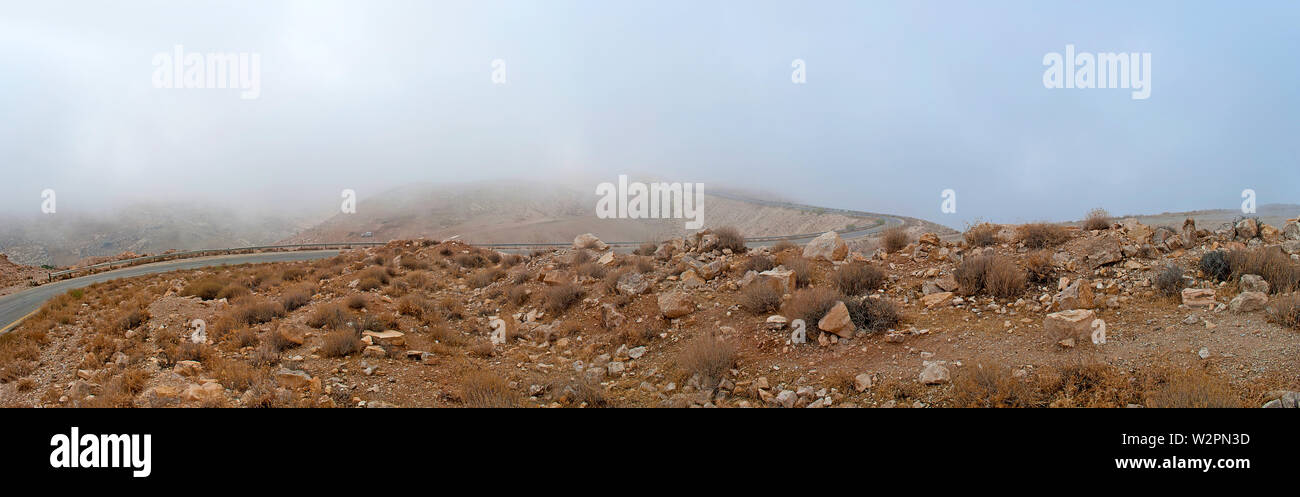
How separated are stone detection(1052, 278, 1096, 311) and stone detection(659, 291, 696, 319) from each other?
17.4 feet

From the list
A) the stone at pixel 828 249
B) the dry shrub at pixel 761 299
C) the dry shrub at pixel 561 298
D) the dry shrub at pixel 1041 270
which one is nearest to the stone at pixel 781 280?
the dry shrub at pixel 761 299

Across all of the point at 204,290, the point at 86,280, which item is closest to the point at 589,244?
the point at 204,290

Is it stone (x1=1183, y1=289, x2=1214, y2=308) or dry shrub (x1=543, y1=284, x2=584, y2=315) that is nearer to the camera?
stone (x1=1183, y1=289, x2=1214, y2=308)

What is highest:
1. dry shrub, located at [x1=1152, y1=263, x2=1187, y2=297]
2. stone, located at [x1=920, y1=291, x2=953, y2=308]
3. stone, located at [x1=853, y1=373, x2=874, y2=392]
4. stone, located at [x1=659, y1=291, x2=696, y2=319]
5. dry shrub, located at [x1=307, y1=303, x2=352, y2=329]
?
dry shrub, located at [x1=1152, y1=263, x2=1187, y2=297]

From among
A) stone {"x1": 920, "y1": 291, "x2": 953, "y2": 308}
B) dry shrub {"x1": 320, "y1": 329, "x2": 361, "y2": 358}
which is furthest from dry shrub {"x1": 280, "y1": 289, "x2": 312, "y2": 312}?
stone {"x1": 920, "y1": 291, "x2": 953, "y2": 308}

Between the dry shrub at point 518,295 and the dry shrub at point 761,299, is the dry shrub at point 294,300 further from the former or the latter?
the dry shrub at point 761,299

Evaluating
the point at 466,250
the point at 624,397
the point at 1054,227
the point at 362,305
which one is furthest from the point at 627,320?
the point at 466,250

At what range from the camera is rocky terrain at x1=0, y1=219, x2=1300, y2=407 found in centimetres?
570

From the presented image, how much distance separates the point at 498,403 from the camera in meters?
6.31

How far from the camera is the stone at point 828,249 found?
11.7 meters

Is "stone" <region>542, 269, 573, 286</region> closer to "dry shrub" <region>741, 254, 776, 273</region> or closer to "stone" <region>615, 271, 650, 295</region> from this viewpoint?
"stone" <region>615, 271, 650, 295</region>

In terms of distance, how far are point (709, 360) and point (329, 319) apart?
713cm
